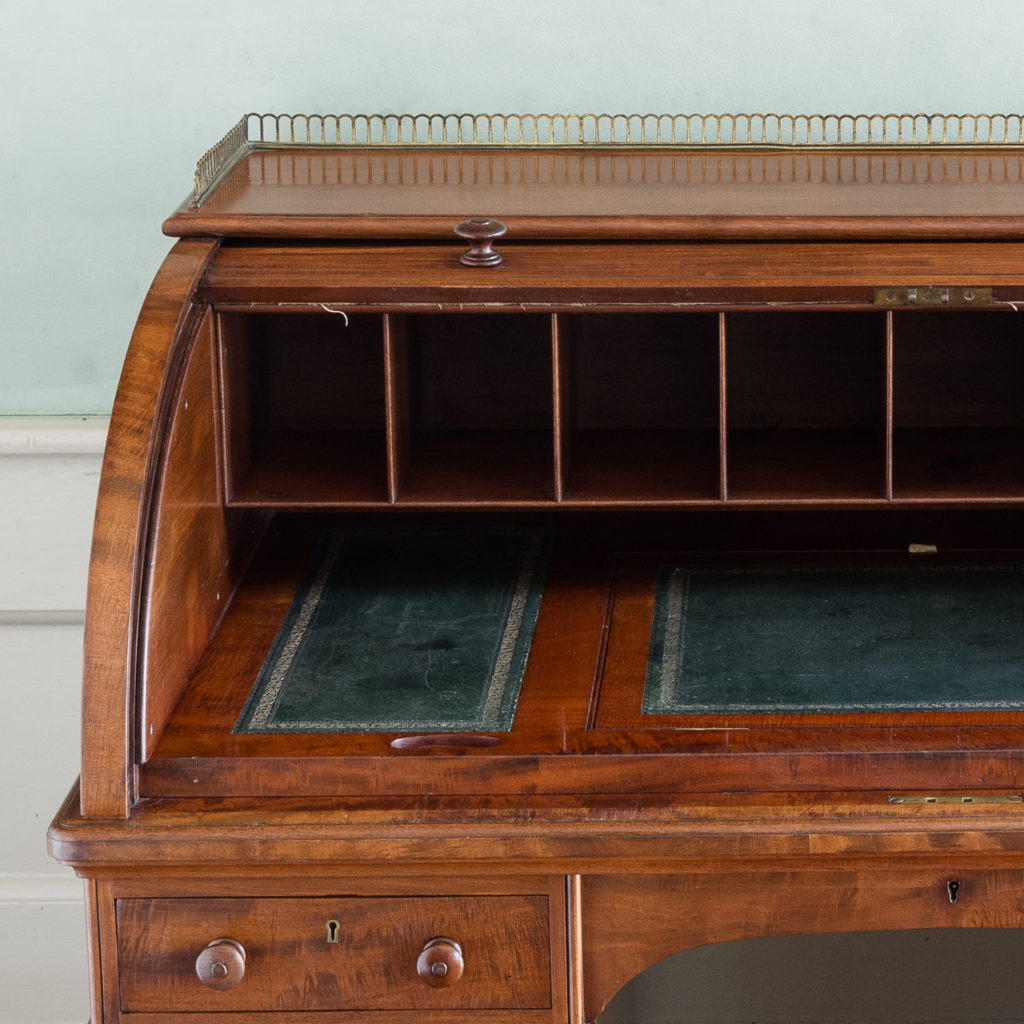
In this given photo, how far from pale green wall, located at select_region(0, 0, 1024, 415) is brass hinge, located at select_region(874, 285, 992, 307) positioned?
0.61 m

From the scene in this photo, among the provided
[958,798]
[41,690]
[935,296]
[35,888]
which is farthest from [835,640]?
[35,888]

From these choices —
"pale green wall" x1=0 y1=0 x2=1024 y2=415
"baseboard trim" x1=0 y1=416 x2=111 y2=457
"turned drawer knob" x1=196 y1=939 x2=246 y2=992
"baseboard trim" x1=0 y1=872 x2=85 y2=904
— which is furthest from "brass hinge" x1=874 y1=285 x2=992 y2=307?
"baseboard trim" x1=0 y1=872 x2=85 y2=904

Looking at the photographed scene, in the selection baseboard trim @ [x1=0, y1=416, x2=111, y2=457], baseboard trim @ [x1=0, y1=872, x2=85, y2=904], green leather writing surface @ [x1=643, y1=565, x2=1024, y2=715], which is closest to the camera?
green leather writing surface @ [x1=643, y1=565, x2=1024, y2=715]

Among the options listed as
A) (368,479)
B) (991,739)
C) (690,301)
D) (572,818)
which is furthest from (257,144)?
(991,739)

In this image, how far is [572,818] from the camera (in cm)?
125

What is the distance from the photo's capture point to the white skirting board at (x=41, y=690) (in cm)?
206

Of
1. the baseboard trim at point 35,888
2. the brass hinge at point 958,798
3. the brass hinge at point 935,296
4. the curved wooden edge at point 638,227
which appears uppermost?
the curved wooden edge at point 638,227

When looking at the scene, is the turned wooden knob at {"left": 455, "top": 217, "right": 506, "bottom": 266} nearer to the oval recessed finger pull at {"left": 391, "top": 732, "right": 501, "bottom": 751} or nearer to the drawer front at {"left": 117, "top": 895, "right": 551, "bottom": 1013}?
the oval recessed finger pull at {"left": 391, "top": 732, "right": 501, "bottom": 751}

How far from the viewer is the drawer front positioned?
130cm

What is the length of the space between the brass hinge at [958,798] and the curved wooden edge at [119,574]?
656 mm

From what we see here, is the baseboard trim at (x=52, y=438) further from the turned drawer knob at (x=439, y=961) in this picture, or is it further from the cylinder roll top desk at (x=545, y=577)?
the turned drawer knob at (x=439, y=961)

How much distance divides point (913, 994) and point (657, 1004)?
386 millimetres

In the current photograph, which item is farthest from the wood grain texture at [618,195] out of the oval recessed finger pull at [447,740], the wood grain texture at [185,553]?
the oval recessed finger pull at [447,740]

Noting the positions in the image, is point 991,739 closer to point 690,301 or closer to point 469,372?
point 690,301
